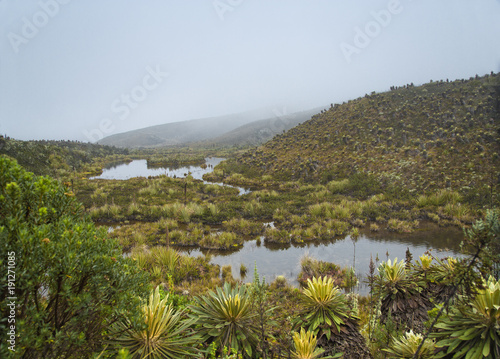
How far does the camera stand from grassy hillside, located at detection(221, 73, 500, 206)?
64.3ft

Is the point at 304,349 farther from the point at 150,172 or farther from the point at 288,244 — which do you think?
the point at 150,172

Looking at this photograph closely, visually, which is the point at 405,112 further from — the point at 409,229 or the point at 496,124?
the point at 409,229

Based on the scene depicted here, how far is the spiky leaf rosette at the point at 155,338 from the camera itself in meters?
3.41

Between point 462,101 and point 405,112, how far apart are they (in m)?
5.74

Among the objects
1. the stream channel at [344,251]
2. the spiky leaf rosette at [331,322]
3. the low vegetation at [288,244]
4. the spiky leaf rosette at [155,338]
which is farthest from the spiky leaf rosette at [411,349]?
the stream channel at [344,251]

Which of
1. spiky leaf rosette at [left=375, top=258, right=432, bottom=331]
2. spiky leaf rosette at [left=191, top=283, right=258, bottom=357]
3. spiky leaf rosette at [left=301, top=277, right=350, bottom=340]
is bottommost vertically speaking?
spiky leaf rosette at [left=375, top=258, right=432, bottom=331]

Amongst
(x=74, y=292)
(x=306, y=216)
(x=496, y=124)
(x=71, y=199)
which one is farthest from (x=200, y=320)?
(x=496, y=124)

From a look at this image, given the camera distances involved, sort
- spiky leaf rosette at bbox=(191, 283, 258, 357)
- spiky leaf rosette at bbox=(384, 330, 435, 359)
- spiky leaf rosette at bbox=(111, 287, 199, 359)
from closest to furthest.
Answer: spiky leaf rosette at bbox=(111, 287, 199, 359)
spiky leaf rosette at bbox=(384, 330, 435, 359)
spiky leaf rosette at bbox=(191, 283, 258, 357)

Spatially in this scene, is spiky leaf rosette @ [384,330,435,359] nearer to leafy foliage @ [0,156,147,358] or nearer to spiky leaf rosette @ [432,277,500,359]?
spiky leaf rosette @ [432,277,500,359]

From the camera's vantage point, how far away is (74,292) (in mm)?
2494

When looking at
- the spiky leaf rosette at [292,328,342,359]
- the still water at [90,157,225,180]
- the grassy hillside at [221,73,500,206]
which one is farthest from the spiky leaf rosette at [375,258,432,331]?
the still water at [90,157,225,180]

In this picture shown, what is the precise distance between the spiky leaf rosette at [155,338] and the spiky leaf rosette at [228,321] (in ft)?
1.26

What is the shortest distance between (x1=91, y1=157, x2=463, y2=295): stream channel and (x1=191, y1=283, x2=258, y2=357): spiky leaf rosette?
15.8 feet

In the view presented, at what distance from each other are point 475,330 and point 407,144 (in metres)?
27.6
